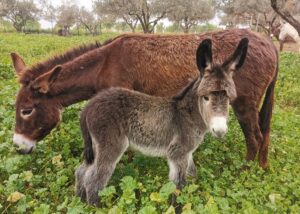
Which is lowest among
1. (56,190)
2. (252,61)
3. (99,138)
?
(56,190)

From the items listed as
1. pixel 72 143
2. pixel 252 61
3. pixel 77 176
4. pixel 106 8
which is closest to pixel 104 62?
pixel 72 143

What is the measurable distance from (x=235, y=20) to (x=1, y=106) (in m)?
50.4

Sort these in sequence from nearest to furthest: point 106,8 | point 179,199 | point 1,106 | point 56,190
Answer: point 179,199, point 56,190, point 1,106, point 106,8

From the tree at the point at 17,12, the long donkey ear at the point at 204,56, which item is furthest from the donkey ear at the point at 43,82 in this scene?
the tree at the point at 17,12

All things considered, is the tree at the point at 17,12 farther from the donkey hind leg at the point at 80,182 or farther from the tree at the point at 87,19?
the donkey hind leg at the point at 80,182

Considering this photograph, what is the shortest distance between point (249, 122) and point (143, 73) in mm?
1644

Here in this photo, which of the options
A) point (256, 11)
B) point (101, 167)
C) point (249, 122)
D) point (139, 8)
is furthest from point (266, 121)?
point (256, 11)

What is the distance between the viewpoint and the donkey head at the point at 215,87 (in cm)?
350

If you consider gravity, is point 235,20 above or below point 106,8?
below

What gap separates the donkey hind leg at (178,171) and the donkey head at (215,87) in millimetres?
495

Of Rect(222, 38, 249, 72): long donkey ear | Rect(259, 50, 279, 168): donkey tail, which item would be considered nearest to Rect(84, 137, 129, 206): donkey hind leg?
Rect(222, 38, 249, 72): long donkey ear

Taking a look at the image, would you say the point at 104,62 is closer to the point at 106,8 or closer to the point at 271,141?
the point at 271,141

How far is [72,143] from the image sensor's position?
4.86m

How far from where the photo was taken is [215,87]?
3523 mm
